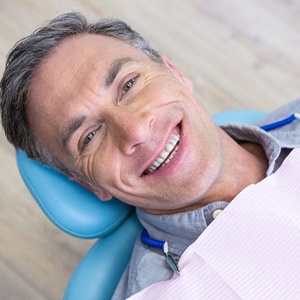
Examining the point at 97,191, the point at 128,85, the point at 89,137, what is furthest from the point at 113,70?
the point at 97,191

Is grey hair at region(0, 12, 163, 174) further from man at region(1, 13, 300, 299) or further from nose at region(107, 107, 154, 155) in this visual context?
nose at region(107, 107, 154, 155)

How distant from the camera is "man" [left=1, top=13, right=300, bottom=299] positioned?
3.71ft

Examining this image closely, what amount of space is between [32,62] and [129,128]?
0.93ft

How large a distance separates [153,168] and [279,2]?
1283 mm

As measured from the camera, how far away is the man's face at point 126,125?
1.12 meters

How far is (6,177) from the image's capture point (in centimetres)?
194

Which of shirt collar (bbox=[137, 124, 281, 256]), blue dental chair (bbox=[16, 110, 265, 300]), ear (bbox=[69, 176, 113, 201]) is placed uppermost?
shirt collar (bbox=[137, 124, 281, 256])

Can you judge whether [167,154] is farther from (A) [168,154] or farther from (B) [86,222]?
(B) [86,222]

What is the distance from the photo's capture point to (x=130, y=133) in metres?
1.09

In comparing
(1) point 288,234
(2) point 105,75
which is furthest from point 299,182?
(2) point 105,75

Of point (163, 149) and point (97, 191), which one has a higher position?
point (163, 149)

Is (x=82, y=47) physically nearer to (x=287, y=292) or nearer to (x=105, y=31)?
(x=105, y=31)

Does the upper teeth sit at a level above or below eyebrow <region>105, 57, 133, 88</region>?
below

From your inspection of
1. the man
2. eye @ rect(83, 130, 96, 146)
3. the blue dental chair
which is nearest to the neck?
the man
